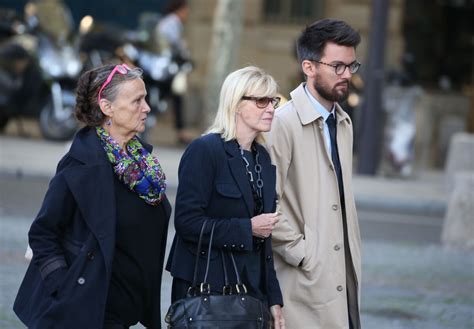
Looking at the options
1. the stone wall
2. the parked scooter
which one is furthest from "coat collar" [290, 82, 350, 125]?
the stone wall

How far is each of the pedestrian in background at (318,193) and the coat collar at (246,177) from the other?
0.53ft

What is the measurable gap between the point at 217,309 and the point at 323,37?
4.30 ft

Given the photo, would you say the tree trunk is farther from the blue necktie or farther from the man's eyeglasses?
the man's eyeglasses

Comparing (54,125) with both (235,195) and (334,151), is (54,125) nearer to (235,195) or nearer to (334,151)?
(334,151)

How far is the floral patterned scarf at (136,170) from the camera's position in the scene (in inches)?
189

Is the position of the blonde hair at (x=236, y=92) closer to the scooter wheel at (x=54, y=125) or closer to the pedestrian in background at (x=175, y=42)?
the scooter wheel at (x=54, y=125)

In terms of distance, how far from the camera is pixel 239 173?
4.86 meters

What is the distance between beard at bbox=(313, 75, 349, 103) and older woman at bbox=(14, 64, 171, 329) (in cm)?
79

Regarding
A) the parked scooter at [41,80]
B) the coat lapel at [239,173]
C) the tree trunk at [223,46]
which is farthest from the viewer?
the tree trunk at [223,46]

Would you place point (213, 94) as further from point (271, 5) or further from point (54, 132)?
point (271, 5)

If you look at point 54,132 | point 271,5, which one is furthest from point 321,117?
point 271,5

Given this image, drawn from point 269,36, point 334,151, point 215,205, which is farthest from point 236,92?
point 269,36

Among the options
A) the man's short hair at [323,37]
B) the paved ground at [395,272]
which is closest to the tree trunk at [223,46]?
the paved ground at [395,272]

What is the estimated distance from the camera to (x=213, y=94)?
18.2 m
